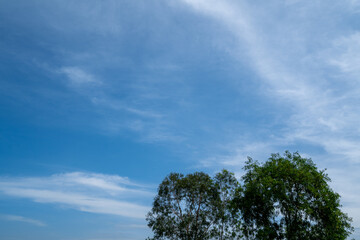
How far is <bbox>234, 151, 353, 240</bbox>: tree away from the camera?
27141mm

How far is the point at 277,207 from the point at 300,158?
5.44 metres

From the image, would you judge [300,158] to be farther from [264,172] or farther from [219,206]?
[219,206]

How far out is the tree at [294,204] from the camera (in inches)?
1069

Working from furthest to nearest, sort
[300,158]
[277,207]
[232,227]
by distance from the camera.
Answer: [232,227], [300,158], [277,207]

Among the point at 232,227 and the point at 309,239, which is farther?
the point at 232,227

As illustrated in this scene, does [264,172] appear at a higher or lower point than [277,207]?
higher

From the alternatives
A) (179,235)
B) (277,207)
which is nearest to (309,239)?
(277,207)

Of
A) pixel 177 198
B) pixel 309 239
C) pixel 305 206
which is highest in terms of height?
pixel 177 198

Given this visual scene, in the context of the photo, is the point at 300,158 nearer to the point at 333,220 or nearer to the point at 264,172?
the point at 264,172

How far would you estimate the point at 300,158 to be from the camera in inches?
1198

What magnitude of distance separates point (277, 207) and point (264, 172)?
3397 mm

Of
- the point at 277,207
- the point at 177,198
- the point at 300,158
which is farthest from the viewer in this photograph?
the point at 177,198

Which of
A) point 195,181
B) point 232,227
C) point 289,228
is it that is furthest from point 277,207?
point 195,181

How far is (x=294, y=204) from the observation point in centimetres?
2752
